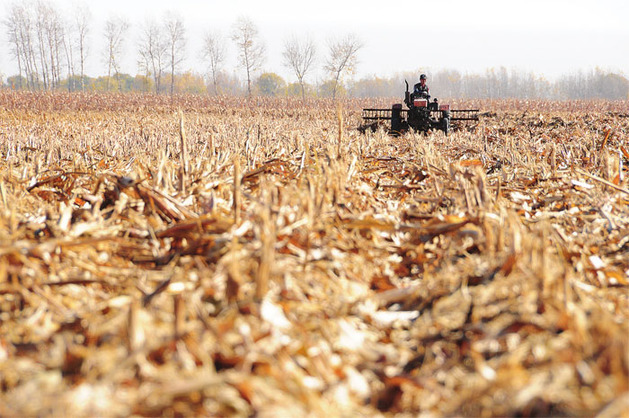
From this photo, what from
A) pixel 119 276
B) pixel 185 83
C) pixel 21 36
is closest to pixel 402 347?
pixel 119 276

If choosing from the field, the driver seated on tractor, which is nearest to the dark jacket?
the driver seated on tractor

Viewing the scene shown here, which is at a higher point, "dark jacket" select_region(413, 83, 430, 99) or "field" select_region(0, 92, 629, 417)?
"dark jacket" select_region(413, 83, 430, 99)

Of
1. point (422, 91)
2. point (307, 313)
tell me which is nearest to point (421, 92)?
point (422, 91)

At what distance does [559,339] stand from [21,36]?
107394 millimetres

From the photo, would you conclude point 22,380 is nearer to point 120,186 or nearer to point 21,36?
point 120,186

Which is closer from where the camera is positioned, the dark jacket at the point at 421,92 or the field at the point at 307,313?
the field at the point at 307,313

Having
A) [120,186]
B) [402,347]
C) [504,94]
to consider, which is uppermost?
[504,94]

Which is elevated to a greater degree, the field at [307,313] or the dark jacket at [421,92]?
the dark jacket at [421,92]

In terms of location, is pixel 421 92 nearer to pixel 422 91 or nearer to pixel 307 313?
pixel 422 91

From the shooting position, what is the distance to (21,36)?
290 ft

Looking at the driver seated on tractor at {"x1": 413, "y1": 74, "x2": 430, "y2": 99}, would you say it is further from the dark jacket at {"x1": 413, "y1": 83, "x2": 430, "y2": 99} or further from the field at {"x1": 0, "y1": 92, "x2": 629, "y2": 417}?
the field at {"x1": 0, "y1": 92, "x2": 629, "y2": 417}

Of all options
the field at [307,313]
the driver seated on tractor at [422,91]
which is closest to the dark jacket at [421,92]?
the driver seated on tractor at [422,91]

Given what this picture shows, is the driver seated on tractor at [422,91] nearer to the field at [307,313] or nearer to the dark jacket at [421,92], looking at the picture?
the dark jacket at [421,92]

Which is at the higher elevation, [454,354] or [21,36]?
[21,36]
